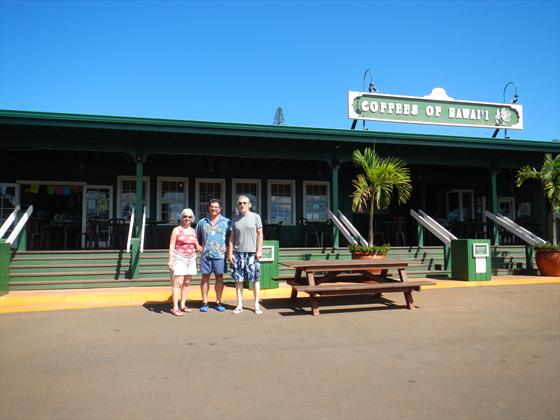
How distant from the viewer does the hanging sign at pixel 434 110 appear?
13.9 meters

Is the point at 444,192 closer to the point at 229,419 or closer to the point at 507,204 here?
the point at 507,204

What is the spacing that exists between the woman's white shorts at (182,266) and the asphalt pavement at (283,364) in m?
0.61

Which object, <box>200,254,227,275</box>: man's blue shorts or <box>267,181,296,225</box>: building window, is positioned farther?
<box>267,181,296,225</box>: building window

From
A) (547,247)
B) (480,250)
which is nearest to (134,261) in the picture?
(480,250)

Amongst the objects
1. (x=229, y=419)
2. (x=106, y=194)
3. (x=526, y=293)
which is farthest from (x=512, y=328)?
(x=106, y=194)

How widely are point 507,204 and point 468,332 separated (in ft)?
45.6

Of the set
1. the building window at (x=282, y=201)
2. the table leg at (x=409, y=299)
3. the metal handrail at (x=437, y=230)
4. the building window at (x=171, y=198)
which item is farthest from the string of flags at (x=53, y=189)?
the table leg at (x=409, y=299)

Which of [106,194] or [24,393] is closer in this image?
[24,393]

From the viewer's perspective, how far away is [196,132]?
10.8 m

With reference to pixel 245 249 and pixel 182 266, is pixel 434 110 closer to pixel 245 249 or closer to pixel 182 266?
pixel 245 249

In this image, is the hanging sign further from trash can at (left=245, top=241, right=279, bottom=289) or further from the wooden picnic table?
the wooden picnic table

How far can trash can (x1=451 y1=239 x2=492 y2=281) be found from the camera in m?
9.54

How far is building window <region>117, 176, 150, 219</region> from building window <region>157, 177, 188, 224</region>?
36 centimetres

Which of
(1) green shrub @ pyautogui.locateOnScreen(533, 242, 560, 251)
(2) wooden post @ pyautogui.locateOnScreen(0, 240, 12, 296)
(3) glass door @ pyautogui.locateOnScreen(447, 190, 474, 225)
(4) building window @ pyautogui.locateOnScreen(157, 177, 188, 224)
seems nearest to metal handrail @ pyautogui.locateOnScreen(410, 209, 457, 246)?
(1) green shrub @ pyautogui.locateOnScreen(533, 242, 560, 251)
